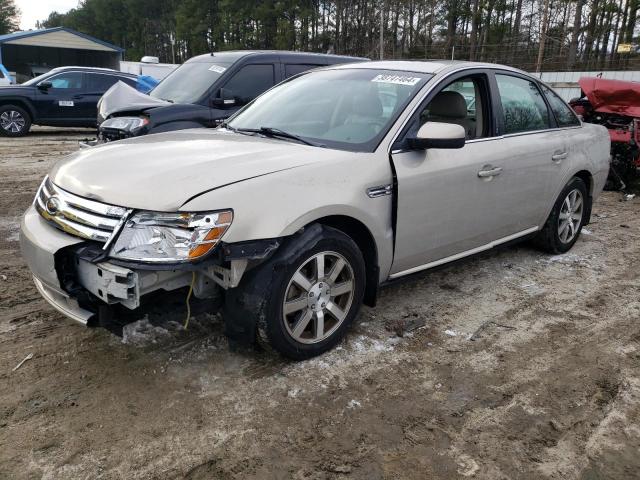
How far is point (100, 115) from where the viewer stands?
7434 millimetres

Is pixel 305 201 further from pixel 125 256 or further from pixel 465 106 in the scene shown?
pixel 465 106

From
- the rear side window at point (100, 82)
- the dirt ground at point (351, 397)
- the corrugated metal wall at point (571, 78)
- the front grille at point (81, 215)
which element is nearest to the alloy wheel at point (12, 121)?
the rear side window at point (100, 82)

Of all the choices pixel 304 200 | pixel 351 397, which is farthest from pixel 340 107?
pixel 351 397

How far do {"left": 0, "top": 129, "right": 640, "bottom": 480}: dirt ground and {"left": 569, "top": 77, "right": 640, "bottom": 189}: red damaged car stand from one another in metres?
5.12

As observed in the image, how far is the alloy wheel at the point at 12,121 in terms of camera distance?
13.3 m

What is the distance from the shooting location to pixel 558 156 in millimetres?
4738

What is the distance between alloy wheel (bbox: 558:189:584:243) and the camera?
5.13 metres

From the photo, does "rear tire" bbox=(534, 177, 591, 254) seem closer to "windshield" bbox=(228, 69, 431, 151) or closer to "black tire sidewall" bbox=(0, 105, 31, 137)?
"windshield" bbox=(228, 69, 431, 151)

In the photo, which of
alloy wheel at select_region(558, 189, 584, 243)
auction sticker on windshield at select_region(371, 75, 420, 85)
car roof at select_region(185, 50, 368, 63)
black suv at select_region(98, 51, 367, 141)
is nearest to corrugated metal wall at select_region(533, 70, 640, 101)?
car roof at select_region(185, 50, 368, 63)

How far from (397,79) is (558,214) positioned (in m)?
2.20

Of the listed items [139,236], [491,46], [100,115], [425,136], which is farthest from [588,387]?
[491,46]

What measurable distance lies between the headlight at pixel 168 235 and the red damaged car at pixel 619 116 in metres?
7.83

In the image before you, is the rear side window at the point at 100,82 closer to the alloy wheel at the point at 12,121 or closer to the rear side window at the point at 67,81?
the rear side window at the point at 67,81

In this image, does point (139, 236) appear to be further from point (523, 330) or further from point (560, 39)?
point (560, 39)
